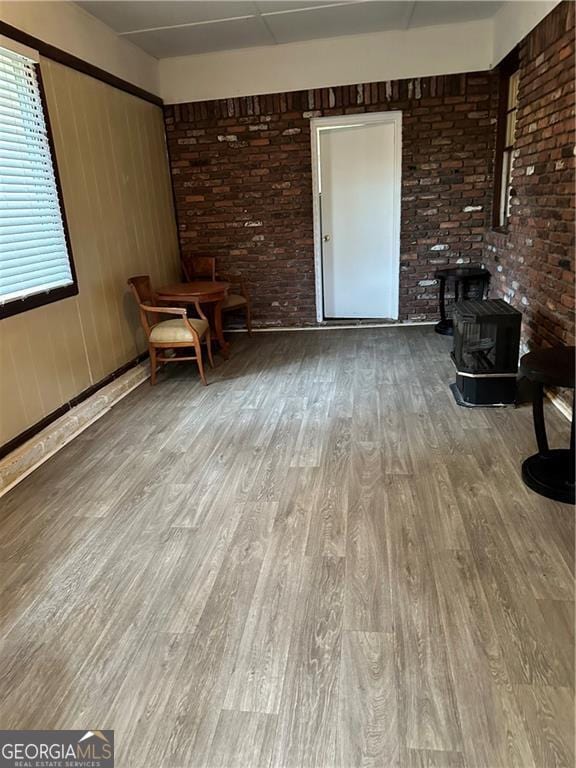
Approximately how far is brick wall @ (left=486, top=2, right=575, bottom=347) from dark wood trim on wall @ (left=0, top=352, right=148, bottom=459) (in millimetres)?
3320

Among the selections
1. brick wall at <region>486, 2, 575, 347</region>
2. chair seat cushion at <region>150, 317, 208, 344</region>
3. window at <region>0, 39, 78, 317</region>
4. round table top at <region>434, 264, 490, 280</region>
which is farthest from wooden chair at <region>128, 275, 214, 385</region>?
brick wall at <region>486, 2, 575, 347</region>

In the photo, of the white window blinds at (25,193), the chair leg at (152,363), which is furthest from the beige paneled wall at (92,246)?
the chair leg at (152,363)

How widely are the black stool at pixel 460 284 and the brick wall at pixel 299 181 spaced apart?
259mm

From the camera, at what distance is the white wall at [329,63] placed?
4.69 meters

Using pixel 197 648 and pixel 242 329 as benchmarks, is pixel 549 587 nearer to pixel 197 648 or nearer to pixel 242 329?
pixel 197 648

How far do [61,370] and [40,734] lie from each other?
96.1 inches

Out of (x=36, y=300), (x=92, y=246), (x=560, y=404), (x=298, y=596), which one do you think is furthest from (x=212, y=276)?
(x=298, y=596)

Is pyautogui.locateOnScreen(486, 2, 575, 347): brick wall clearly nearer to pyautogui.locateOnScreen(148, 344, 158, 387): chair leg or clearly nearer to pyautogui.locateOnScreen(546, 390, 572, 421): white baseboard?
pyautogui.locateOnScreen(546, 390, 572, 421): white baseboard

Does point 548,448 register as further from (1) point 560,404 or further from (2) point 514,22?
(2) point 514,22

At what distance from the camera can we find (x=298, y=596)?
74.2 inches

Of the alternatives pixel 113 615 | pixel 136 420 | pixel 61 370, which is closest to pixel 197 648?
pixel 113 615

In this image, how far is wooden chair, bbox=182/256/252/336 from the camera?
533 cm

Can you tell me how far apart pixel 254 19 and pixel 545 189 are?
274 cm

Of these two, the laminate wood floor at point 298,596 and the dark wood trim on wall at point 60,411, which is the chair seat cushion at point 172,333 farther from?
the laminate wood floor at point 298,596
